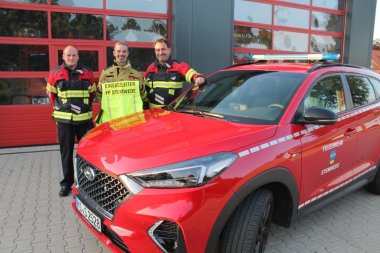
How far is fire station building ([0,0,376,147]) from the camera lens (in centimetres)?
684

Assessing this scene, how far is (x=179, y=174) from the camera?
2275mm

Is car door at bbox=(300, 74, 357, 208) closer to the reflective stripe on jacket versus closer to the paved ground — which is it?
the paved ground

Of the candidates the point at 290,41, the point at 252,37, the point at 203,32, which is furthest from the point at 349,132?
the point at 290,41

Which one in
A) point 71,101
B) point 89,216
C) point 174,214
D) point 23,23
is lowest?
point 89,216

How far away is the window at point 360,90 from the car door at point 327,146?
0.21 meters

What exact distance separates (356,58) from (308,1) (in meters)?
2.51

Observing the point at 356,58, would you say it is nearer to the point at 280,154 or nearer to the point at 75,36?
the point at 75,36

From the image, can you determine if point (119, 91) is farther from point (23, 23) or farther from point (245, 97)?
point (23, 23)

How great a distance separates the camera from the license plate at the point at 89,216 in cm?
252

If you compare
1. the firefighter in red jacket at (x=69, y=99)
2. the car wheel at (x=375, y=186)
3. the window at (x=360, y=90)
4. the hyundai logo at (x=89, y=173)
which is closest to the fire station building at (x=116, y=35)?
the firefighter in red jacket at (x=69, y=99)

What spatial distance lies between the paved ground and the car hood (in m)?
1.07

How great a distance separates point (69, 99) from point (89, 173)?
1968 mm

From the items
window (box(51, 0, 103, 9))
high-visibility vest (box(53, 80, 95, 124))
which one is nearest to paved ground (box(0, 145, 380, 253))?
high-visibility vest (box(53, 80, 95, 124))

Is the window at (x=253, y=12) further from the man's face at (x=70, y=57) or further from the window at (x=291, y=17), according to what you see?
the man's face at (x=70, y=57)
